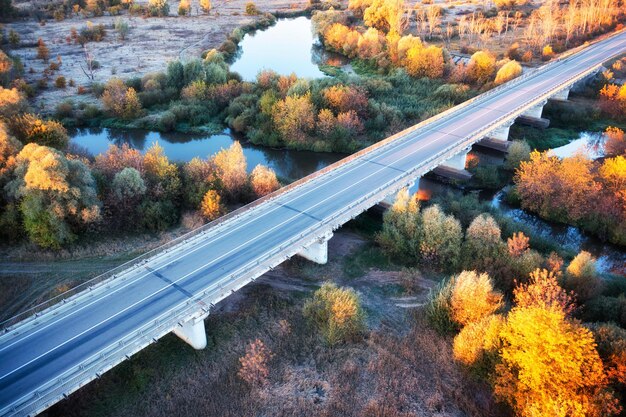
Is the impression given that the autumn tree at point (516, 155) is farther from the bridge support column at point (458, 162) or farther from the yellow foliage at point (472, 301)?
the yellow foliage at point (472, 301)

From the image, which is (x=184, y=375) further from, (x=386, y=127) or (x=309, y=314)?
(x=386, y=127)

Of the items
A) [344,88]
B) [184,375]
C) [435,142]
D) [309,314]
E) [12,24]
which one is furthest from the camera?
[12,24]

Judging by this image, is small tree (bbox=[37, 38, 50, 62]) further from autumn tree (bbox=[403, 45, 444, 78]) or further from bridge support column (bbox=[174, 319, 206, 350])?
bridge support column (bbox=[174, 319, 206, 350])

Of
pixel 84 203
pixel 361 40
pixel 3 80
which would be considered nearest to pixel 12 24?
pixel 3 80

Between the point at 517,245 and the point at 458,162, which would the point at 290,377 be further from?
the point at 458,162

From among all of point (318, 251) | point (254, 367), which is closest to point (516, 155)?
point (318, 251)

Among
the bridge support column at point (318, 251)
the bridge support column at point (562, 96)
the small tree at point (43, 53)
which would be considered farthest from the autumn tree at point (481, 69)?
the small tree at point (43, 53)
